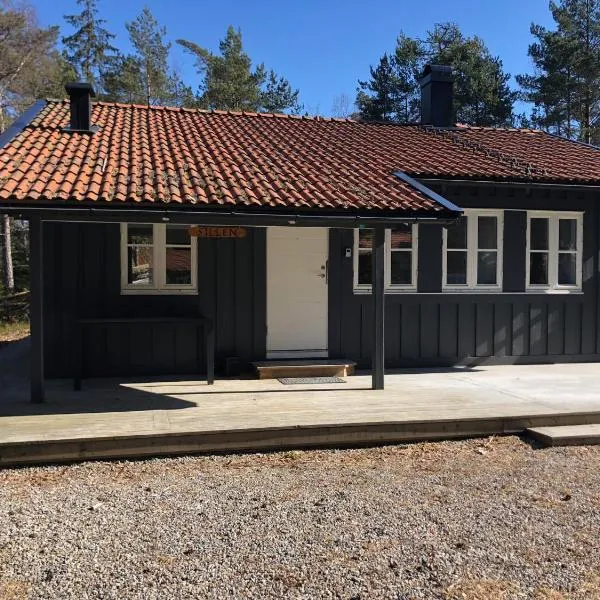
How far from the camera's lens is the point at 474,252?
9688 millimetres

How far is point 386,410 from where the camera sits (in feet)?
20.7

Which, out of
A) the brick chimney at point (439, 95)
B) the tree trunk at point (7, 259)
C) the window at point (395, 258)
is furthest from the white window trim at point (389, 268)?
the tree trunk at point (7, 259)

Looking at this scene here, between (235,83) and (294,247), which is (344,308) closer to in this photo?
(294,247)

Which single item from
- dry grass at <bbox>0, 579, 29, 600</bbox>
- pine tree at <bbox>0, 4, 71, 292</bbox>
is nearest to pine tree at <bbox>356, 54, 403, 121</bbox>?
pine tree at <bbox>0, 4, 71, 292</bbox>

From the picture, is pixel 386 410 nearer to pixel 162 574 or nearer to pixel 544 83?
pixel 162 574

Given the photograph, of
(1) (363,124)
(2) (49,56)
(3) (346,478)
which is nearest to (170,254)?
(3) (346,478)

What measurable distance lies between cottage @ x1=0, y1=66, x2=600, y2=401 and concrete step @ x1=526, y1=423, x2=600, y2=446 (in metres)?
2.06

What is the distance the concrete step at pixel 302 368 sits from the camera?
8.44 meters

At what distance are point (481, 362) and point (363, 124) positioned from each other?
550 centimetres

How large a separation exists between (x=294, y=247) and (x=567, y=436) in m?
4.70

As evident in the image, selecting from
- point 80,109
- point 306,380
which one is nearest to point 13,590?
point 306,380

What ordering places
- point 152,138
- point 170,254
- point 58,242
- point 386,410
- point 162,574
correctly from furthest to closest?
point 152,138 → point 170,254 → point 58,242 → point 386,410 → point 162,574

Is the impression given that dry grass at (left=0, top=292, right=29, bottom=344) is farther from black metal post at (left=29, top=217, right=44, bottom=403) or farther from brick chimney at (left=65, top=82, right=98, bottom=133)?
black metal post at (left=29, top=217, right=44, bottom=403)

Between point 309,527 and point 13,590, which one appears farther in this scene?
point 309,527
